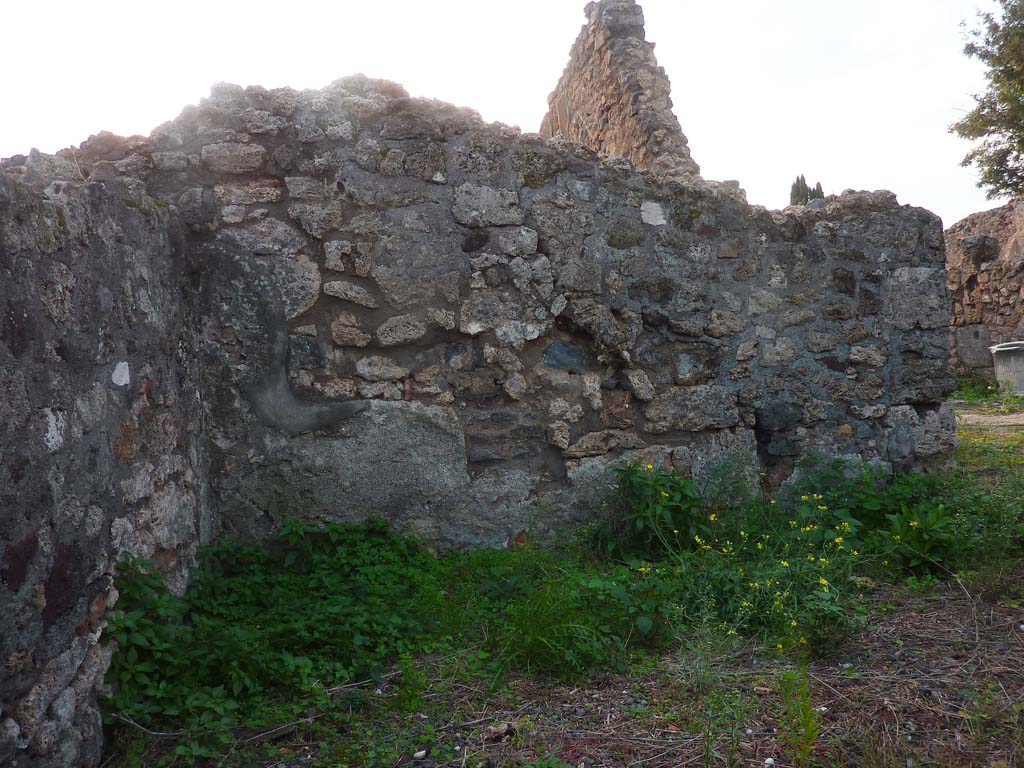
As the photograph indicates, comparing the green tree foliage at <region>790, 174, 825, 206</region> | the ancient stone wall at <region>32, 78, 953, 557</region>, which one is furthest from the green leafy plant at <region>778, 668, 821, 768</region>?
the green tree foliage at <region>790, 174, 825, 206</region>

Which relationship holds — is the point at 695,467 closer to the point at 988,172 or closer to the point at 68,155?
the point at 68,155

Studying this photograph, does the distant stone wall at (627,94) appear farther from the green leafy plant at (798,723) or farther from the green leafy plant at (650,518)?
the green leafy plant at (798,723)

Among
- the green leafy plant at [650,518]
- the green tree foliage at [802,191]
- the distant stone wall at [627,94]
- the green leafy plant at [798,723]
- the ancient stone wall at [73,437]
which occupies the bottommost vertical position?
the green leafy plant at [798,723]

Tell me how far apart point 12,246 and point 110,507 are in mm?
827

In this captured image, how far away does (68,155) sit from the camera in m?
3.13

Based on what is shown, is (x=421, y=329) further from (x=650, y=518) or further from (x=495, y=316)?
(x=650, y=518)

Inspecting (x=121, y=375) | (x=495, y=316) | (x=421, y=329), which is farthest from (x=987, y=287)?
(x=121, y=375)

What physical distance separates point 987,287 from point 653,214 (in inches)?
338

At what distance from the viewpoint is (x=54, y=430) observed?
2.03 m

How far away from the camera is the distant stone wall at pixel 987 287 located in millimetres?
10172

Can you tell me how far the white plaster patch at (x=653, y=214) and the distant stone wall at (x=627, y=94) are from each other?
3.10ft

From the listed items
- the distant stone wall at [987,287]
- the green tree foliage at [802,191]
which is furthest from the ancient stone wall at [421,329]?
A: the green tree foliage at [802,191]

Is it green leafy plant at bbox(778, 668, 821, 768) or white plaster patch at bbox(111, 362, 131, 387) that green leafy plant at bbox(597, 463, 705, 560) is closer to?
green leafy plant at bbox(778, 668, 821, 768)

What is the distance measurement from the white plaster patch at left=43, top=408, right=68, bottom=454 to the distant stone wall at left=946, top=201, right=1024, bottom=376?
10771 millimetres
